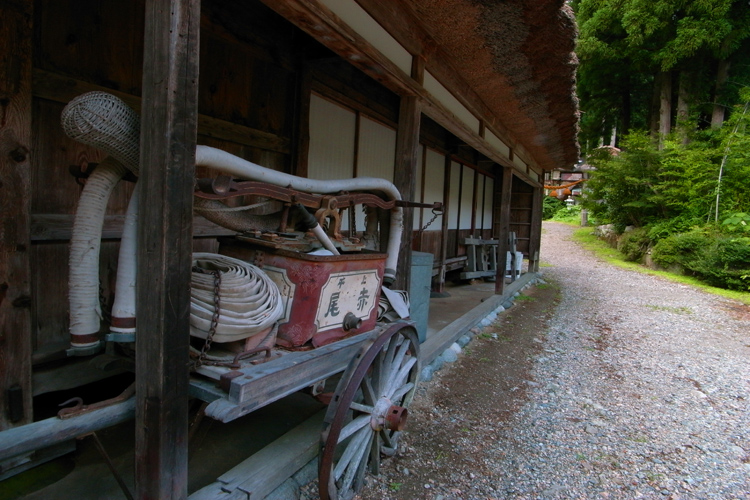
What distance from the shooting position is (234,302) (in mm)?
1889

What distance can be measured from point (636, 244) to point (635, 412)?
41.9 ft

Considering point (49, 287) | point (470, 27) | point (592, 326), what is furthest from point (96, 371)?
point (592, 326)

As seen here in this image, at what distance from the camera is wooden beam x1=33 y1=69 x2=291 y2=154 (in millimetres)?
2195

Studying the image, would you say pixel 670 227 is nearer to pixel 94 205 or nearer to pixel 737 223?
pixel 737 223

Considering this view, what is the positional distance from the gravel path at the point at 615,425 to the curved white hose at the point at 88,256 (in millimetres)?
1619

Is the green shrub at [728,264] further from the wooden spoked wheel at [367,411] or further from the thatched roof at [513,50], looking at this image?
the wooden spoked wheel at [367,411]

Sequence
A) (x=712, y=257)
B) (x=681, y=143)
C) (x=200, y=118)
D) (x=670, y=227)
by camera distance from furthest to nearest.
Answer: (x=681, y=143)
(x=670, y=227)
(x=712, y=257)
(x=200, y=118)

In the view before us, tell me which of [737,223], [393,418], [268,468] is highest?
[737,223]

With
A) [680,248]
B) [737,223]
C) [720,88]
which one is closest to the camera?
[737,223]

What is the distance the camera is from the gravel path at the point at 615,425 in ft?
8.69

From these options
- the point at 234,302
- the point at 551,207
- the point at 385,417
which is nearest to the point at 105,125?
the point at 234,302

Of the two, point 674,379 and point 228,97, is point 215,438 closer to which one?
point 228,97

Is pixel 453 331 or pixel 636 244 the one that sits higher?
pixel 636 244

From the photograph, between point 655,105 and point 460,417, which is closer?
point 460,417
